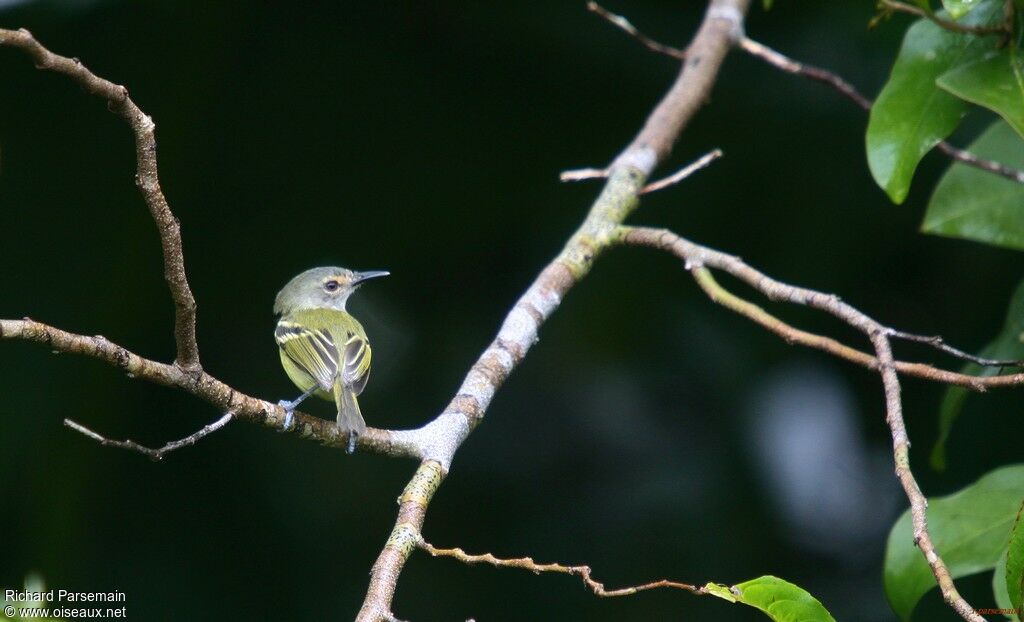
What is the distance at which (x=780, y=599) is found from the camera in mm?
2180

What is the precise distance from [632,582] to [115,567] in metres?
2.75

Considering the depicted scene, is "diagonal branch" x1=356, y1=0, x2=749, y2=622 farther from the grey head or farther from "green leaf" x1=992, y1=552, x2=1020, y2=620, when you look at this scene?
"green leaf" x1=992, y1=552, x2=1020, y2=620

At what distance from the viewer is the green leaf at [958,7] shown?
2.59 m

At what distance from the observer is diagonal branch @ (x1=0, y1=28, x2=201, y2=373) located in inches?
69.0

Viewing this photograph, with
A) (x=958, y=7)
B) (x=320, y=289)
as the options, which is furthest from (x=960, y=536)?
(x=320, y=289)

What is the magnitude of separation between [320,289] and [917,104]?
244 centimetres

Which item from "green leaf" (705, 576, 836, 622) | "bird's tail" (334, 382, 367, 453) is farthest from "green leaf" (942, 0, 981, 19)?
"bird's tail" (334, 382, 367, 453)

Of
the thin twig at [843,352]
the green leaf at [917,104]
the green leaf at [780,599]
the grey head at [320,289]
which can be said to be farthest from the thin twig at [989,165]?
the grey head at [320,289]

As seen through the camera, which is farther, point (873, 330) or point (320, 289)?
point (320, 289)

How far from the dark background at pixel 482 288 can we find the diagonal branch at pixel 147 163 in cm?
338

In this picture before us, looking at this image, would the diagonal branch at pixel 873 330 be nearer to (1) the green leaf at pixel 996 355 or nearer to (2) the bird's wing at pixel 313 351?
(1) the green leaf at pixel 996 355

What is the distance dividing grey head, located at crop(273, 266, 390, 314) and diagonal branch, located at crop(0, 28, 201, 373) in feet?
6.90

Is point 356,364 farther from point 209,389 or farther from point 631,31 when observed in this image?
point 631,31

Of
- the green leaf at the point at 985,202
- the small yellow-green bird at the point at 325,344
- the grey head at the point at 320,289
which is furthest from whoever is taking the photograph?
the grey head at the point at 320,289
